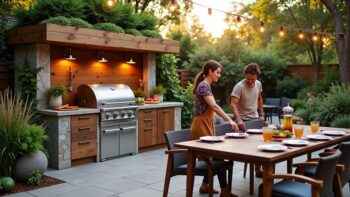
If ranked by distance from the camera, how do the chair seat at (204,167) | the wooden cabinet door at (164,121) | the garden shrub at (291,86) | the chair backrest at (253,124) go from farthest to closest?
1. the garden shrub at (291,86)
2. the wooden cabinet door at (164,121)
3. the chair backrest at (253,124)
4. the chair seat at (204,167)

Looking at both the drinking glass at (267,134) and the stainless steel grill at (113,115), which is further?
the stainless steel grill at (113,115)

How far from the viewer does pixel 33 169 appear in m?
5.01

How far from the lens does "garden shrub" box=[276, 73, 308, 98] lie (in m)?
13.9

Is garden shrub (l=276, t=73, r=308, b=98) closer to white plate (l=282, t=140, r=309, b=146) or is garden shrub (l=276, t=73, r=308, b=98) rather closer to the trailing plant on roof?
the trailing plant on roof

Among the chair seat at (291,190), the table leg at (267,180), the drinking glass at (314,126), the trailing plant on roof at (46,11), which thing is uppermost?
the trailing plant on roof at (46,11)

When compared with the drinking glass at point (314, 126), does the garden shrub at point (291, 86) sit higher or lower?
higher

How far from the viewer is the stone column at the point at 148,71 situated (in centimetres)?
799

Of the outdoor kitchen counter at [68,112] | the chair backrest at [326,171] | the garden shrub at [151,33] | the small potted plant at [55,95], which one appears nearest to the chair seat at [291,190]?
the chair backrest at [326,171]

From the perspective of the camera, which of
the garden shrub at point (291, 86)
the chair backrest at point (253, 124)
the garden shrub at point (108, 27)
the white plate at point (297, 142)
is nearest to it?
the white plate at point (297, 142)

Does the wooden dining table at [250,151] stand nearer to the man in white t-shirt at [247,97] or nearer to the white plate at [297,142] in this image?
the white plate at [297,142]

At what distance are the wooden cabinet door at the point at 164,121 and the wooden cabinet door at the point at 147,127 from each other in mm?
116

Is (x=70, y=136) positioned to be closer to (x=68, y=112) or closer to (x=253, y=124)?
(x=68, y=112)

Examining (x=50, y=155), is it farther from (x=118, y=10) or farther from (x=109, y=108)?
(x=118, y=10)

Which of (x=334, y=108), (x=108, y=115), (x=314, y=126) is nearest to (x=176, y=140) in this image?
(x=314, y=126)
